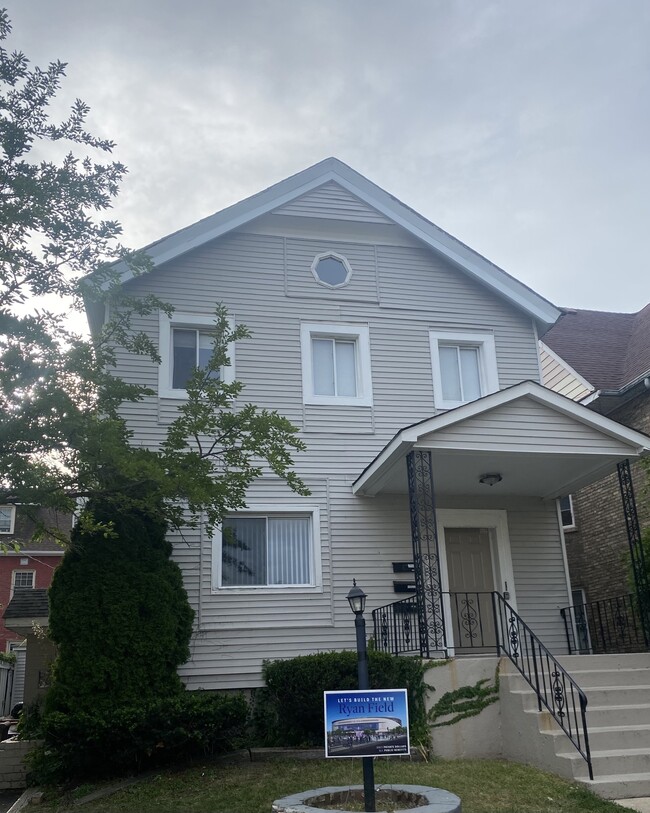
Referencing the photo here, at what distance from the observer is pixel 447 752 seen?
9.48 m

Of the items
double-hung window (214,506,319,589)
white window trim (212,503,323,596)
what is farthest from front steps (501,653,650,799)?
double-hung window (214,506,319,589)

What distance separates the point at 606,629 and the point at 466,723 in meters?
6.40

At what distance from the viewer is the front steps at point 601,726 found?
8.07 m

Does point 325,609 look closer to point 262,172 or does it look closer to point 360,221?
point 360,221

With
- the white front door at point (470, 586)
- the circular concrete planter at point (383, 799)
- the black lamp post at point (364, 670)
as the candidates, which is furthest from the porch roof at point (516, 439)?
the circular concrete planter at point (383, 799)

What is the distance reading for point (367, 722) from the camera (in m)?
6.26

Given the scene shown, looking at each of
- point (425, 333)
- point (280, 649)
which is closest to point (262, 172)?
point (425, 333)

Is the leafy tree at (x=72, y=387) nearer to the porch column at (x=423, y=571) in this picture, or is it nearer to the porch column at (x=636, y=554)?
the porch column at (x=423, y=571)

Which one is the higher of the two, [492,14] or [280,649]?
[492,14]

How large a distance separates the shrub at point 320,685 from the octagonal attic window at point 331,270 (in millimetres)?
6464

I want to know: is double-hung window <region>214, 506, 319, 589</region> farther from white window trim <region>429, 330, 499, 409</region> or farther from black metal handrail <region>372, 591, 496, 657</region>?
white window trim <region>429, 330, 499, 409</region>

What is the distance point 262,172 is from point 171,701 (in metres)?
9.69

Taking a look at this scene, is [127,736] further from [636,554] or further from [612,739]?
[636,554]

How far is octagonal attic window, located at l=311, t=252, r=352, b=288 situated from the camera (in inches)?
554
